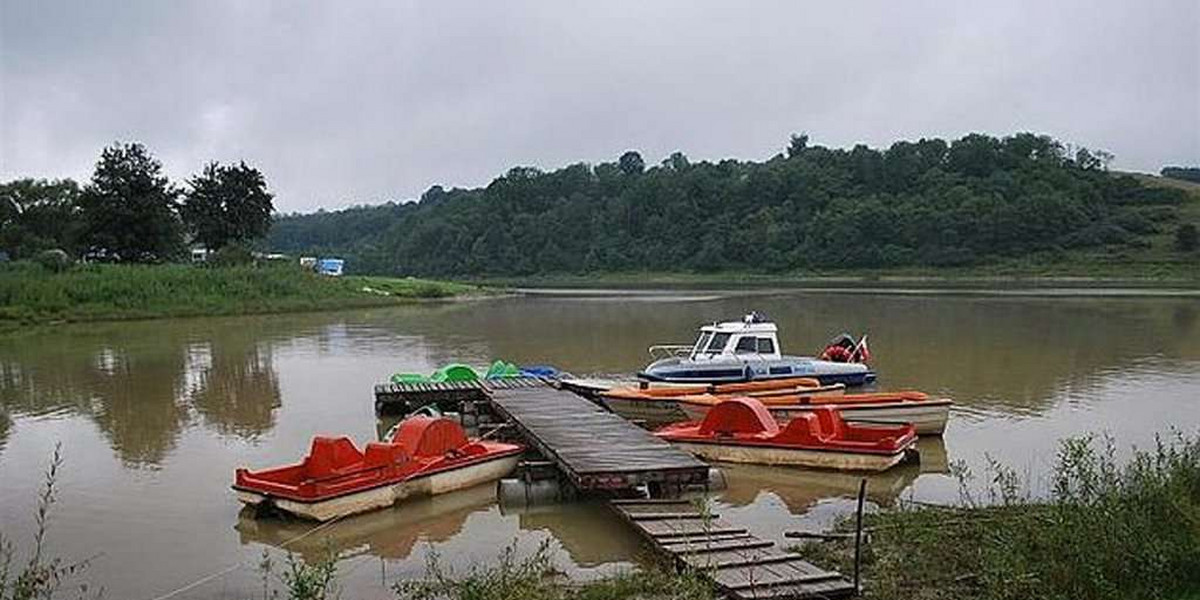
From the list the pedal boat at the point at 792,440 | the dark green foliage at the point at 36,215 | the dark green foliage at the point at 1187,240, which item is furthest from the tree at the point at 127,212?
the dark green foliage at the point at 1187,240

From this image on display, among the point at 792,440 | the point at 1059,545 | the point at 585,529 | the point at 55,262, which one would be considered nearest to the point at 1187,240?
the point at 792,440

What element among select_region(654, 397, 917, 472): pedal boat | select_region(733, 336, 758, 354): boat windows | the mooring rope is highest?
select_region(733, 336, 758, 354): boat windows

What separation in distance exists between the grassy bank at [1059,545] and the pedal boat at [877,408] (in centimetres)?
581

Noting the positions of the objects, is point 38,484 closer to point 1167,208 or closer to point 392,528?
point 392,528

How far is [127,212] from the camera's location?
62781 millimetres

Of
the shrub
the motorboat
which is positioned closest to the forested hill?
the shrub

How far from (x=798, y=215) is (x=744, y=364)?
99545 millimetres

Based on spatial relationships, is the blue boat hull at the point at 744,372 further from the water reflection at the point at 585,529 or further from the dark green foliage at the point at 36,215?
the dark green foliage at the point at 36,215

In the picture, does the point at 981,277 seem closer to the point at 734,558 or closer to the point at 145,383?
the point at 145,383

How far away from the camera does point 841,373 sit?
22.2 meters

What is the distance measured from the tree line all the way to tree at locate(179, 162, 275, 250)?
71 millimetres

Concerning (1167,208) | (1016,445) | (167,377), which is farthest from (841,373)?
(1167,208)

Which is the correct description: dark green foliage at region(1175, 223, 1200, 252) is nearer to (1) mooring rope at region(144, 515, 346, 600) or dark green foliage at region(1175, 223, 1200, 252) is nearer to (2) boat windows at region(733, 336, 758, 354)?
(2) boat windows at region(733, 336, 758, 354)

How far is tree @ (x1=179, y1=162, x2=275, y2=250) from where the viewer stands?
→ 71000 mm
